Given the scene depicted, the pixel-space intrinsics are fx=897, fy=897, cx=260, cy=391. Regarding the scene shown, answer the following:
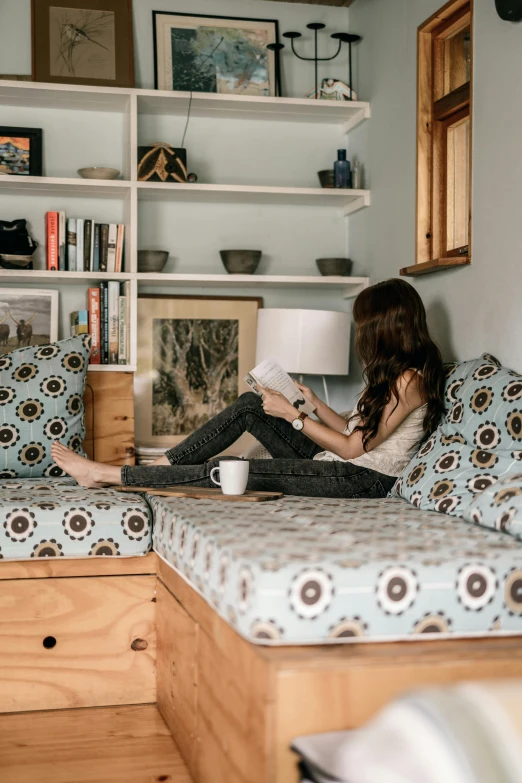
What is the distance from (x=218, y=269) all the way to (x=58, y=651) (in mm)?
1987

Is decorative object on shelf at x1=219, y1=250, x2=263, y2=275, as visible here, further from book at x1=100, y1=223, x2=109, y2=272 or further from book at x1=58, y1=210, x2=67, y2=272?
book at x1=58, y1=210, x2=67, y2=272

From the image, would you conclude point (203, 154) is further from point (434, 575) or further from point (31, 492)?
point (434, 575)

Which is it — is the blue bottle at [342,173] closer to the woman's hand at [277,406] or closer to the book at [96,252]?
the book at [96,252]

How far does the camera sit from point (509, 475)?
78.7 inches

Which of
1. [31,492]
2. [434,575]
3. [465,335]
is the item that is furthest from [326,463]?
[434,575]

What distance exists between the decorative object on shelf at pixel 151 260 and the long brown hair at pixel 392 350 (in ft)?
3.71

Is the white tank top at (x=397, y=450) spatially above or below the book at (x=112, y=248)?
below

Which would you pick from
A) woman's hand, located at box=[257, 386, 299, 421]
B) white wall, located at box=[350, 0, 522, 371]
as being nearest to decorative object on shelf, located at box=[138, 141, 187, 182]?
white wall, located at box=[350, 0, 522, 371]

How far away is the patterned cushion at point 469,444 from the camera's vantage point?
2.14m

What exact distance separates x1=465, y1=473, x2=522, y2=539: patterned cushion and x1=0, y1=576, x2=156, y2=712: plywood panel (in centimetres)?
91

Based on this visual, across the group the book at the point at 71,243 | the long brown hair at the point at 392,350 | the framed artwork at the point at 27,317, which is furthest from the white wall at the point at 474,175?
the framed artwork at the point at 27,317

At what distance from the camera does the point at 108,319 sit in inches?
138

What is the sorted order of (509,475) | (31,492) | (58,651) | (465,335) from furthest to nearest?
(465,335) → (31,492) → (58,651) → (509,475)

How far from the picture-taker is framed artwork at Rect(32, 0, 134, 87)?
352 centimetres
